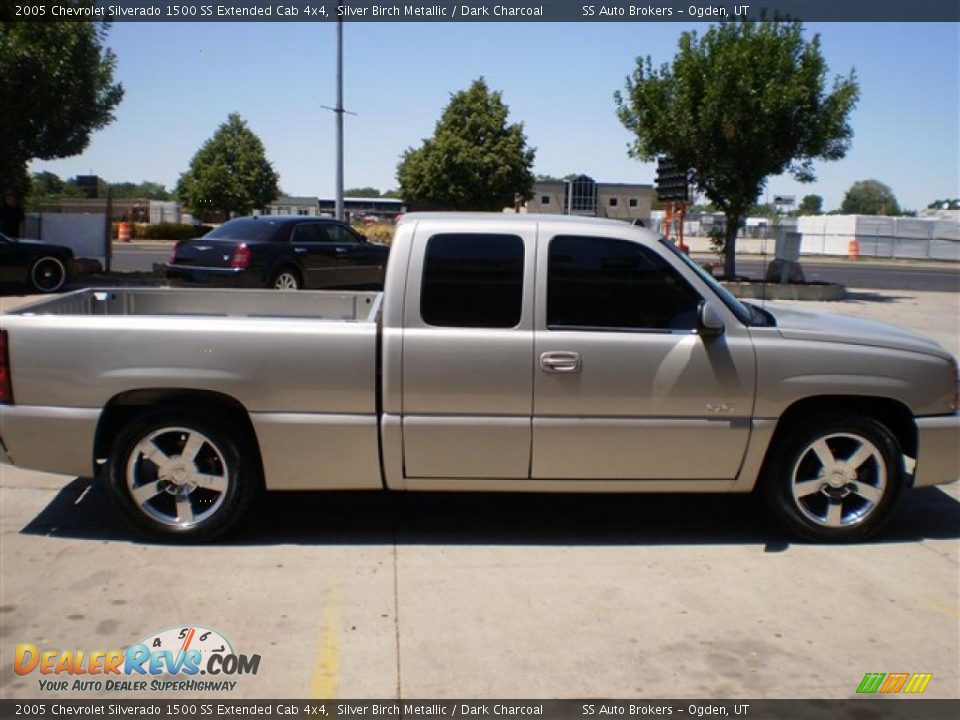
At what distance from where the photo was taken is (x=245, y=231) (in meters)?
15.7

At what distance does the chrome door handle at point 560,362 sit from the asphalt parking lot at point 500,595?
1.03m

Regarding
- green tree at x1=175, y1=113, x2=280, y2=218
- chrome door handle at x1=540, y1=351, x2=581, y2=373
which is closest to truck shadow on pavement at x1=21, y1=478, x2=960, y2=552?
chrome door handle at x1=540, y1=351, x2=581, y2=373

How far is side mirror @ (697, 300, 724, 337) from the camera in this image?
193 inches

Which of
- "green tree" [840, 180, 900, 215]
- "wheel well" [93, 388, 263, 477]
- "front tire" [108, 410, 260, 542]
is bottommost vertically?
"front tire" [108, 410, 260, 542]

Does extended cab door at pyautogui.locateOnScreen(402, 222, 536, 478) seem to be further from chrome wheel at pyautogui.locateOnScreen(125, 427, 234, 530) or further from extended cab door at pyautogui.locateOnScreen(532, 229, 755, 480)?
chrome wheel at pyautogui.locateOnScreen(125, 427, 234, 530)

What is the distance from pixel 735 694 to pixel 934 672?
908mm

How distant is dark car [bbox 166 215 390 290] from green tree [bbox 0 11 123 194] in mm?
4939

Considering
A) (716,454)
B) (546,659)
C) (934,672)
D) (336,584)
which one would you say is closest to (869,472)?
(716,454)

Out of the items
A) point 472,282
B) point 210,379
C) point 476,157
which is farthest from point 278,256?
point 476,157

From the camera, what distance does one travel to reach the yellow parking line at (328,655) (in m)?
3.74

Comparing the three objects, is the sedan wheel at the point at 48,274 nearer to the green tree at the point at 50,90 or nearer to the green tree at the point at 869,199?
the green tree at the point at 50,90

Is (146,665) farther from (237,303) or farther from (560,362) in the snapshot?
(237,303)

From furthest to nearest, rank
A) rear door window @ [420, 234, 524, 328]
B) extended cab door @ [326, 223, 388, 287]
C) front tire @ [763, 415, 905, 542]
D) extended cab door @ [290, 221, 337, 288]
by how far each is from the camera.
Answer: extended cab door @ [326, 223, 388, 287] → extended cab door @ [290, 221, 337, 288] → front tire @ [763, 415, 905, 542] → rear door window @ [420, 234, 524, 328]

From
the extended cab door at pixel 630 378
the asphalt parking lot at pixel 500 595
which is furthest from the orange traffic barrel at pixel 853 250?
the extended cab door at pixel 630 378
